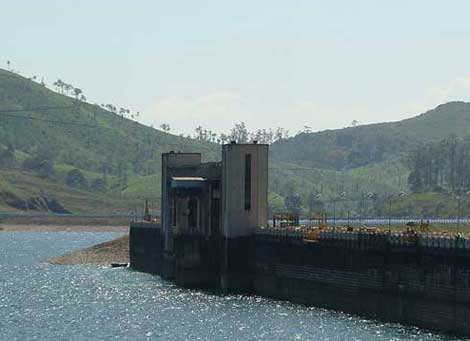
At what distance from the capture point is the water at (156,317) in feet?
330

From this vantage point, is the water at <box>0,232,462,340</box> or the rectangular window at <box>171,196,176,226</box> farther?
the rectangular window at <box>171,196,176,226</box>

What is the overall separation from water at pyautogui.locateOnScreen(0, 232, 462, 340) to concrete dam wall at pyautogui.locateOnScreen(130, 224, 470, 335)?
2222 mm

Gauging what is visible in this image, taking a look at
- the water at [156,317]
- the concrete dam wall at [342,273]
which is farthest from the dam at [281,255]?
the water at [156,317]

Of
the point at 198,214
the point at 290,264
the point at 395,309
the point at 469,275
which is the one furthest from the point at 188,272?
the point at 469,275

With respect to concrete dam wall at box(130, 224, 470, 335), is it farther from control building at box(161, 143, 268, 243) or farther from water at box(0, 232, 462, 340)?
water at box(0, 232, 462, 340)

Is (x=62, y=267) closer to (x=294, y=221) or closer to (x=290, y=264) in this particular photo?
(x=294, y=221)

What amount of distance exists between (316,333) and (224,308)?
884 inches

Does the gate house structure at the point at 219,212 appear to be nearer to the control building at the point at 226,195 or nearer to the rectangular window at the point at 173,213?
the control building at the point at 226,195

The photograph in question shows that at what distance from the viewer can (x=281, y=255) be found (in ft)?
429

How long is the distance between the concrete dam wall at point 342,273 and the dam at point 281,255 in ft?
0.33

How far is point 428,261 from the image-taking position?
103 meters

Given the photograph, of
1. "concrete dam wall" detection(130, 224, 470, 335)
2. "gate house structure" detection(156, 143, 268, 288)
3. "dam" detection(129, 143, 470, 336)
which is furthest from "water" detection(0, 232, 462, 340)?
"gate house structure" detection(156, 143, 268, 288)

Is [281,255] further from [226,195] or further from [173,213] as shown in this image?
[173,213]

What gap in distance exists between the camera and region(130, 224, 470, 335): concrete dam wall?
99375mm
